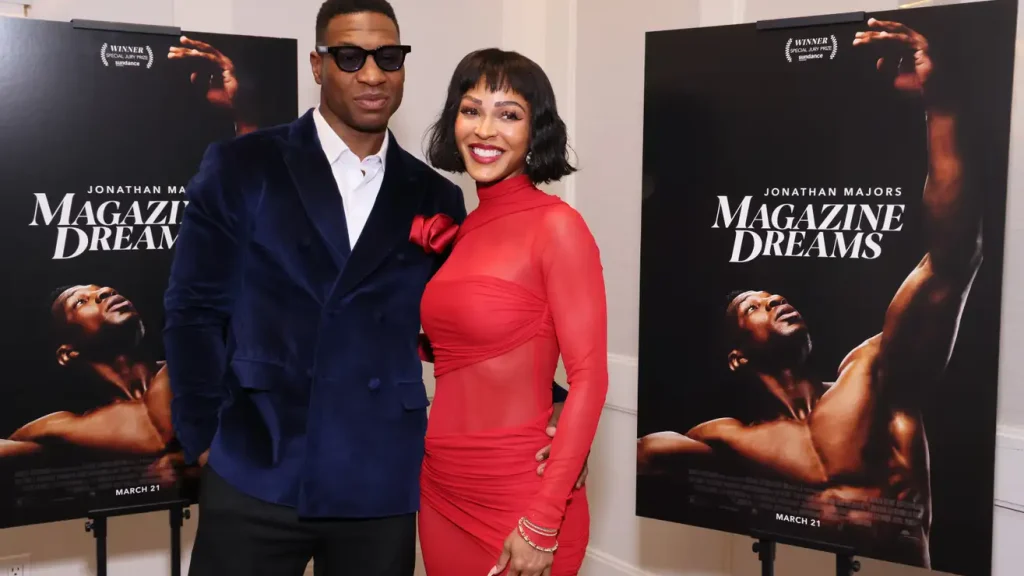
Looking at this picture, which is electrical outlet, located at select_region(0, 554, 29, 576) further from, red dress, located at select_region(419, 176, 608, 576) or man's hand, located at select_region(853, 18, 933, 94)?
man's hand, located at select_region(853, 18, 933, 94)

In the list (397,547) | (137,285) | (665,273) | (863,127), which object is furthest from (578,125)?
(397,547)

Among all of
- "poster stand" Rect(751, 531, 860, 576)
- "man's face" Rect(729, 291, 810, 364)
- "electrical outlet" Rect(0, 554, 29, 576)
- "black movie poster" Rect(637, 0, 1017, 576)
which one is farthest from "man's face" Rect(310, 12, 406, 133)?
"electrical outlet" Rect(0, 554, 29, 576)

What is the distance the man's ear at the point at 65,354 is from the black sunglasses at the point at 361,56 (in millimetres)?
1068

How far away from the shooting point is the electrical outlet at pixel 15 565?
2.75 meters

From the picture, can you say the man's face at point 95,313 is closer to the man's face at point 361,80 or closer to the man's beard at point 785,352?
the man's face at point 361,80

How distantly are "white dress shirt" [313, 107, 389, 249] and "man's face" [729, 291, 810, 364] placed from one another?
952 millimetres

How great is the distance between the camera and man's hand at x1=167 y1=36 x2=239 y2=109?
2.42 metres

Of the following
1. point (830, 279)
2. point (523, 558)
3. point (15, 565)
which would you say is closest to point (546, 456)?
point (523, 558)

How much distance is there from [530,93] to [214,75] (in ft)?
3.49

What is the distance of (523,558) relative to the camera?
5.61 feet

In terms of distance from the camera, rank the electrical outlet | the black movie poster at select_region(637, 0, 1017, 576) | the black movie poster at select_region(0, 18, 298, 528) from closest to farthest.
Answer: the black movie poster at select_region(637, 0, 1017, 576) → the black movie poster at select_region(0, 18, 298, 528) → the electrical outlet

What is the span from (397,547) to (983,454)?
1.29 meters

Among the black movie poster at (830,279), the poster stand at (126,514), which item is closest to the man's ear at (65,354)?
the poster stand at (126,514)

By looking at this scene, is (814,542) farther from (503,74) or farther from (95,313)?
(95,313)
